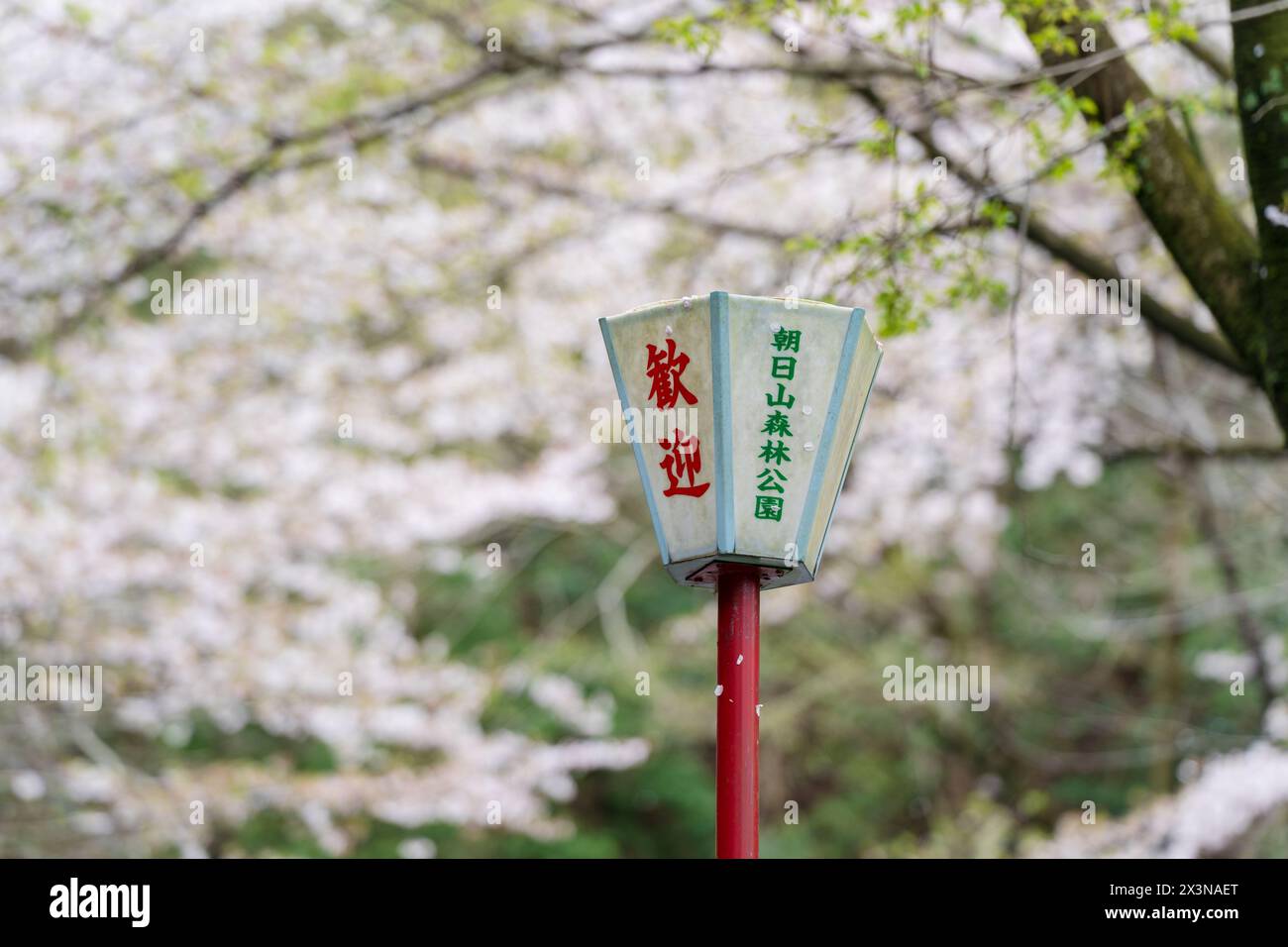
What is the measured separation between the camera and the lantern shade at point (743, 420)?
266 cm

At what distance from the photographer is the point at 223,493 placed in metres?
11.2

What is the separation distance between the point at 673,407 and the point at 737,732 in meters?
0.65

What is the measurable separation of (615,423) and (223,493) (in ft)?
15.3

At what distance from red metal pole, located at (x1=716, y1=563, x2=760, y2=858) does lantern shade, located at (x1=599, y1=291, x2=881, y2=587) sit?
0.38 ft

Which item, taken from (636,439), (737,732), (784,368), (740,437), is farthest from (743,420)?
(737,732)

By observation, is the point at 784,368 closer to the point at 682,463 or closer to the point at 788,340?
the point at 788,340

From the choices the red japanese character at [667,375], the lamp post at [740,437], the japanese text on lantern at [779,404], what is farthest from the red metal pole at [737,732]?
the red japanese character at [667,375]

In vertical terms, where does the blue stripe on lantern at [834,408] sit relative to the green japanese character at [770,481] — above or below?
above

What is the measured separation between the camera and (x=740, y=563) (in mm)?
2654

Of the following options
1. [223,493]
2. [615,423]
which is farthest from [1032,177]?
[223,493]

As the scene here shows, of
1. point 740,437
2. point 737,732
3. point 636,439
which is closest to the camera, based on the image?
point 737,732

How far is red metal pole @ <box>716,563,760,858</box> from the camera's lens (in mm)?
2562

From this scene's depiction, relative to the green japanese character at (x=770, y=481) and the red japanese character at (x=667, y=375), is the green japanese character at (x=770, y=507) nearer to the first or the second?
the green japanese character at (x=770, y=481)

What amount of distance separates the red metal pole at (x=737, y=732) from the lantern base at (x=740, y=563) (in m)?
0.04
